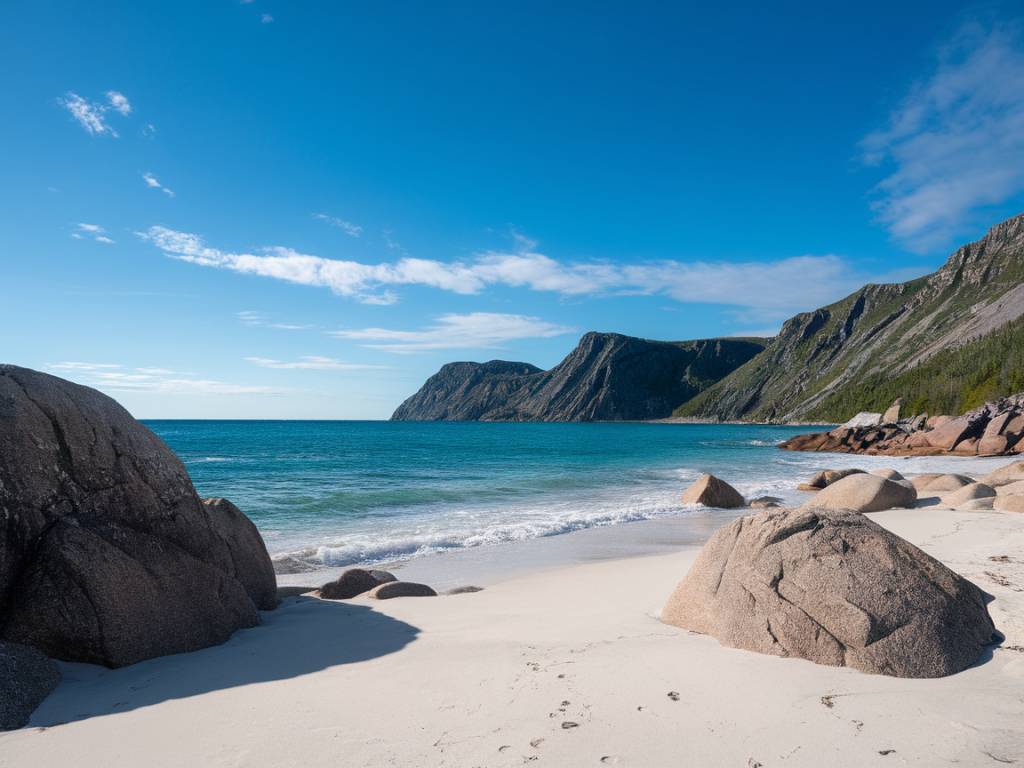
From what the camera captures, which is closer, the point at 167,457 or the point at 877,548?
the point at 877,548

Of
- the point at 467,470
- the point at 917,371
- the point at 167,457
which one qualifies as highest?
the point at 917,371

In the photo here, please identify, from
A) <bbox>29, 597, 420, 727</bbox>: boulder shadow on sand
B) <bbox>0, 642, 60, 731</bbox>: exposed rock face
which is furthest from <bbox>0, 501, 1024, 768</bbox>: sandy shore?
<bbox>0, 642, 60, 731</bbox>: exposed rock face

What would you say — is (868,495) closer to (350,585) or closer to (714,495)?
(714,495)

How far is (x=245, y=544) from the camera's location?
839cm

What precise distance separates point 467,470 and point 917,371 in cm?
9029

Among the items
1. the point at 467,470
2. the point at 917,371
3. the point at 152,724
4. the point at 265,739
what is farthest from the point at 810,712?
the point at 917,371

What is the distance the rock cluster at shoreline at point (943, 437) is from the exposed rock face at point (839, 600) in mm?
48120

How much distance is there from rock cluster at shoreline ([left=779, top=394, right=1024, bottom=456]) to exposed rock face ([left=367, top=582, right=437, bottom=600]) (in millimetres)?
48636

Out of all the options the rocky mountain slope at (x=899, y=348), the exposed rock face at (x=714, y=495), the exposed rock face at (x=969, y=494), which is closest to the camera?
the exposed rock face at (x=969, y=494)

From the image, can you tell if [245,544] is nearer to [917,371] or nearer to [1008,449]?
[1008,449]

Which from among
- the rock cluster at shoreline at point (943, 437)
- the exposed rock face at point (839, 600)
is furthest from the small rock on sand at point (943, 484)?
the rock cluster at shoreline at point (943, 437)

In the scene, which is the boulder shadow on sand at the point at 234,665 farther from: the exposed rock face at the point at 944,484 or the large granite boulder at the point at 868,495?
the exposed rock face at the point at 944,484

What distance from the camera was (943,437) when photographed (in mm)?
47219

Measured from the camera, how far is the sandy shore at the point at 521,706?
3.65 metres
